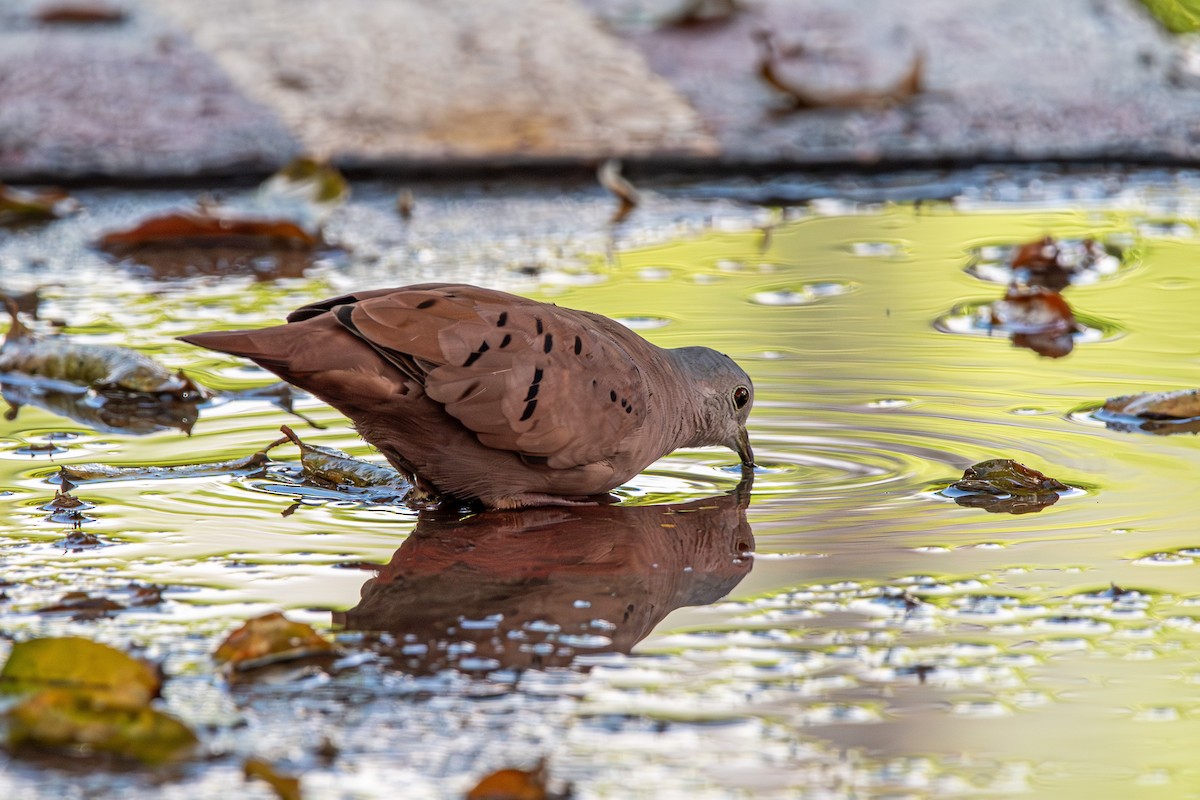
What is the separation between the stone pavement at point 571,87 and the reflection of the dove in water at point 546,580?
15.5 ft

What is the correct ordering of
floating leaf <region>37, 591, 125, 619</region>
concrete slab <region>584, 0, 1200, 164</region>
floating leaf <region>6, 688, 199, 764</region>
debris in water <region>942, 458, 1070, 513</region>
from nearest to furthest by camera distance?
1. floating leaf <region>6, 688, 199, 764</region>
2. floating leaf <region>37, 591, 125, 619</region>
3. debris in water <region>942, 458, 1070, 513</region>
4. concrete slab <region>584, 0, 1200, 164</region>

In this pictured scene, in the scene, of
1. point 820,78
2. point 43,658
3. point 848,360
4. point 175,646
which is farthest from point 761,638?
point 820,78

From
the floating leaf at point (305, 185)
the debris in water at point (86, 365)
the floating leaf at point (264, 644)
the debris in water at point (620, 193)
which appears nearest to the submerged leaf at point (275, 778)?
the floating leaf at point (264, 644)

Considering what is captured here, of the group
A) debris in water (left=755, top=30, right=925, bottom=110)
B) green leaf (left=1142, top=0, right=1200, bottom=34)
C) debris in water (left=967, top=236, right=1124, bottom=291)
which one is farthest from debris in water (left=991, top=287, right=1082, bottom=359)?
green leaf (left=1142, top=0, right=1200, bottom=34)

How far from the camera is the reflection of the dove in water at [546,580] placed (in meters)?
3.33

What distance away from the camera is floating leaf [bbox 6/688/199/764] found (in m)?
2.81

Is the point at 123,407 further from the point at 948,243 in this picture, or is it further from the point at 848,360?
the point at 948,243

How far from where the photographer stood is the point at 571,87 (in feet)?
29.9

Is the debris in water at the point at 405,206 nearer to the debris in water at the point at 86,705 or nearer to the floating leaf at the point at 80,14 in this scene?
the floating leaf at the point at 80,14

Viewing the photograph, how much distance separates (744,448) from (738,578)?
1018 mm

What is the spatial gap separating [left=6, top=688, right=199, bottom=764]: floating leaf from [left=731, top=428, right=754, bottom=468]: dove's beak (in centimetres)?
218

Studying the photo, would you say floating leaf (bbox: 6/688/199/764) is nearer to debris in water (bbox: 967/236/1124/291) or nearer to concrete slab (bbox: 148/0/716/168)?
debris in water (bbox: 967/236/1124/291)

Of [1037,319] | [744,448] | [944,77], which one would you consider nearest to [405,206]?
[944,77]

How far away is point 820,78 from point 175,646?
6.77 meters
